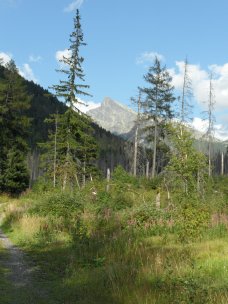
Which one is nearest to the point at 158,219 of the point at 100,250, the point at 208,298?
the point at 100,250

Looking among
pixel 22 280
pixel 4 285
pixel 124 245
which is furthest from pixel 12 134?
pixel 4 285

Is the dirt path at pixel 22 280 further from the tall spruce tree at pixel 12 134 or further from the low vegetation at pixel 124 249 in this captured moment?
the tall spruce tree at pixel 12 134

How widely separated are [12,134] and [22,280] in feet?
112

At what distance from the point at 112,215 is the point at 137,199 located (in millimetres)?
4809

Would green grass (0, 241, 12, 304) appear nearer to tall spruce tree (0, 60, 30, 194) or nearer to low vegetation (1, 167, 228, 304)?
low vegetation (1, 167, 228, 304)

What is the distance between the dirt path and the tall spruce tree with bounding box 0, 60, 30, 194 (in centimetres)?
2672

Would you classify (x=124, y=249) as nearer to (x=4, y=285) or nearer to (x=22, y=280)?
(x=22, y=280)

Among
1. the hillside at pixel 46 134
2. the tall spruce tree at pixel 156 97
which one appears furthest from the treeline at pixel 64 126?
the hillside at pixel 46 134

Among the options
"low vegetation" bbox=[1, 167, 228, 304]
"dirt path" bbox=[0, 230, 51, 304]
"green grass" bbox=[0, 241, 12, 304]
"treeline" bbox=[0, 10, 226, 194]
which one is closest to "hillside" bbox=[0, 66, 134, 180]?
"treeline" bbox=[0, 10, 226, 194]

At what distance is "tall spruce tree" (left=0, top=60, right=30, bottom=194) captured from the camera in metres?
37.8

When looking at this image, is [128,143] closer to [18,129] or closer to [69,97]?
[18,129]

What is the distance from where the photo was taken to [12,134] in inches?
1609

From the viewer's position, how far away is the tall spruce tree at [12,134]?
37822 mm

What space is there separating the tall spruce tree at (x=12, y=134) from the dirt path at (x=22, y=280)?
26.7m
